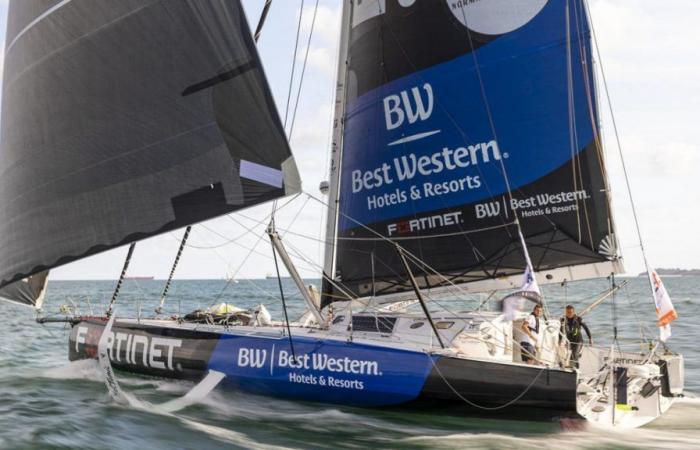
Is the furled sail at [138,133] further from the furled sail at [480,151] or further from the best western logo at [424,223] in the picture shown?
the best western logo at [424,223]

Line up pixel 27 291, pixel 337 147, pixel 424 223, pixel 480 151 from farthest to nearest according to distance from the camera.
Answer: pixel 337 147 → pixel 424 223 → pixel 480 151 → pixel 27 291

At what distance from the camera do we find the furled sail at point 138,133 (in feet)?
26.9

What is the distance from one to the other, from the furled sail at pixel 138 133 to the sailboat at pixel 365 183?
0.07 feet

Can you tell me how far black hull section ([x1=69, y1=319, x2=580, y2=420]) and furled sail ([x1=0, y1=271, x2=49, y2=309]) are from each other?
187cm

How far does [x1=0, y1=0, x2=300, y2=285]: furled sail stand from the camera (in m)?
8.20

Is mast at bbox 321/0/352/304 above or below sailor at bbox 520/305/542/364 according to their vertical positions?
above

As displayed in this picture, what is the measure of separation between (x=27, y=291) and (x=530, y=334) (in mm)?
6810

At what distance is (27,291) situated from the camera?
11.2 meters

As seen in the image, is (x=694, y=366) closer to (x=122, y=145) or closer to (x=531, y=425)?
(x=531, y=425)

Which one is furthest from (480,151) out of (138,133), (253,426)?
(138,133)

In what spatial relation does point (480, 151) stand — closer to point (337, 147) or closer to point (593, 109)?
point (593, 109)

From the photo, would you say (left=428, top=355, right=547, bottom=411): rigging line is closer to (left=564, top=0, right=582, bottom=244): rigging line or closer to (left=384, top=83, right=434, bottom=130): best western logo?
(left=564, top=0, right=582, bottom=244): rigging line

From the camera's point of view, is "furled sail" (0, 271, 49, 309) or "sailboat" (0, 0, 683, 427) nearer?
"sailboat" (0, 0, 683, 427)

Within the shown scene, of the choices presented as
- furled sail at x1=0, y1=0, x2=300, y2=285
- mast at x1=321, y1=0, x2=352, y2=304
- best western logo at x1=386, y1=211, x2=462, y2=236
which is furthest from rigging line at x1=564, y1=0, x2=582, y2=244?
furled sail at x1=0, y1=0, x2=300, y2=285
